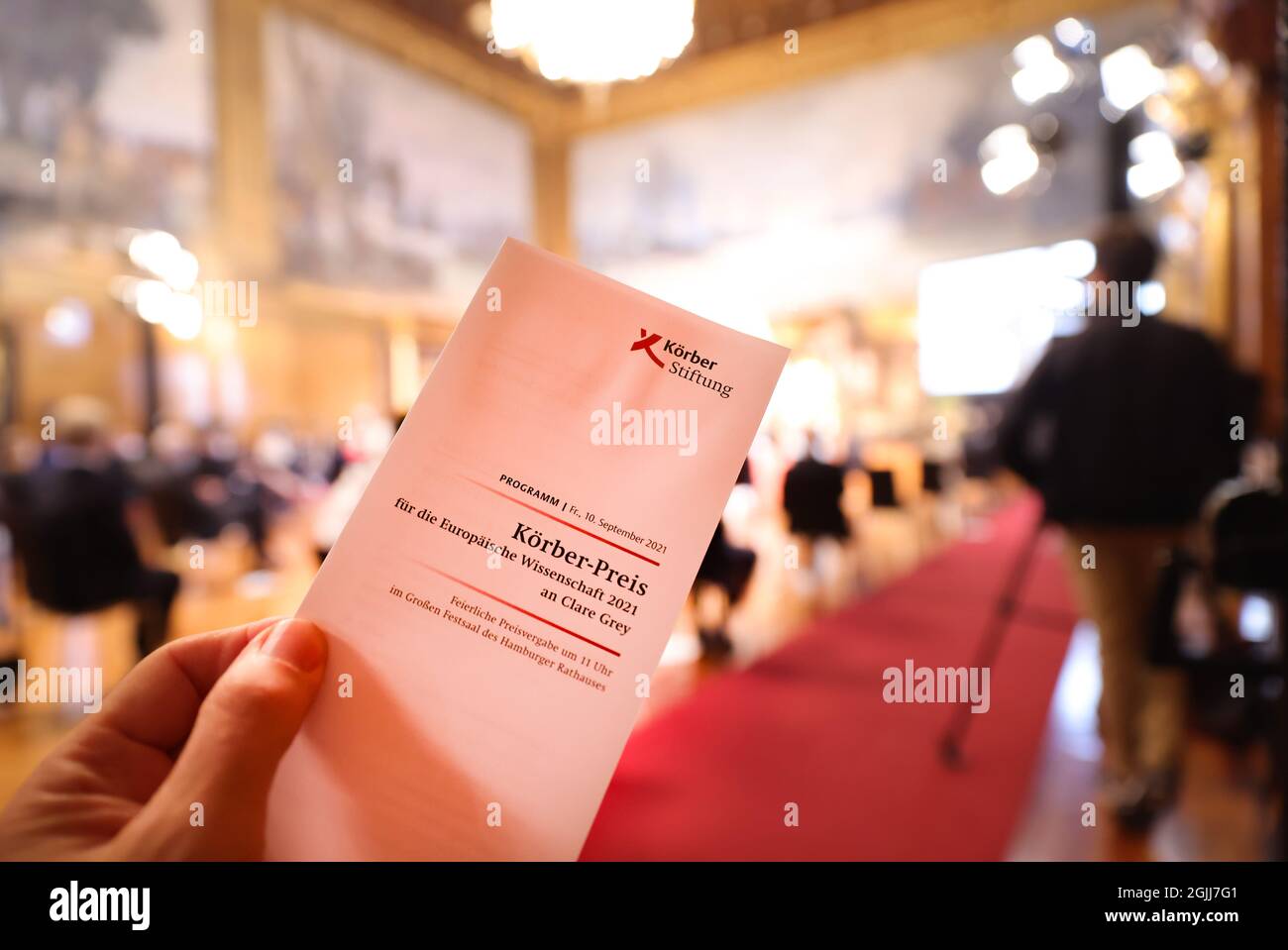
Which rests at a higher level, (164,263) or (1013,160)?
(1013,160)

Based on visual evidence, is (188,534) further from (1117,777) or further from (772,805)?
(1117,777)

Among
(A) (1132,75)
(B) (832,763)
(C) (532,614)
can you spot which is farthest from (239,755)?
(A) (1132,75)

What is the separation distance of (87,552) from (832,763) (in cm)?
300

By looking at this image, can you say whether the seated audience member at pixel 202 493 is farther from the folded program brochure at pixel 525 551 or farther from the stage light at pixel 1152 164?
the stage light at pixel 1152 164

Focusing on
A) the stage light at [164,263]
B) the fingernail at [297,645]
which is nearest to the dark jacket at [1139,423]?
the fingernail at [297,645]

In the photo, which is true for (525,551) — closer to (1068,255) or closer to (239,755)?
(239,755)

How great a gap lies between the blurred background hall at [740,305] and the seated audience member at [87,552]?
0.04 ft

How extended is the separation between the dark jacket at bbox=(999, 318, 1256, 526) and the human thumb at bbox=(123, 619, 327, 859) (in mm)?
2110

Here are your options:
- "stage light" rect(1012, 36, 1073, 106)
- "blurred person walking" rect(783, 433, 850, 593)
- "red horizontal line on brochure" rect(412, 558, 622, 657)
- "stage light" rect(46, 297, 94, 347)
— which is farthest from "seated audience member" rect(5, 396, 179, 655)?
"stage light" rect(46, 297, 94, 347)

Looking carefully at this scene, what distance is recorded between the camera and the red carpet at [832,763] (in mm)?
1878

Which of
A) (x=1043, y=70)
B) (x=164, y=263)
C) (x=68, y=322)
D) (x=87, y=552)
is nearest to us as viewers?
(x=87, y=552)

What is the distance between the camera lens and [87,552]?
278 cm

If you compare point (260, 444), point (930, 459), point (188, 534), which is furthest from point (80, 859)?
point (260, 444)

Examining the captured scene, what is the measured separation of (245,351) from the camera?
1015 cm
